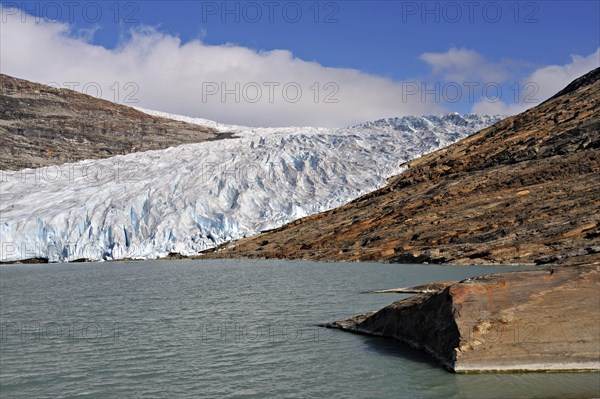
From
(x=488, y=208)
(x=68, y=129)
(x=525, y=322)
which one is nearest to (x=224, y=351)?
(x=525, y=322)

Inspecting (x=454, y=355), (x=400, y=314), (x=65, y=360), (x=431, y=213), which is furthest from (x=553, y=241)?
(x=65, y=360)

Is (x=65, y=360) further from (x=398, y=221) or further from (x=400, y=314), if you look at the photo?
(x=398, y=221)

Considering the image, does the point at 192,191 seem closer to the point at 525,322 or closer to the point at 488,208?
the point at 488,208

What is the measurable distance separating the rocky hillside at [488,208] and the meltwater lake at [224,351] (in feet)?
31.5

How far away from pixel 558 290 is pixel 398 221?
3656cm

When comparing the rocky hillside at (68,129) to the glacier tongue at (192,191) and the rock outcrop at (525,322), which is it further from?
the rock outcrop at (525,322)

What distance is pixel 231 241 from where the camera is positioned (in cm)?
5703

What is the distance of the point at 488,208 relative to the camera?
145 feet

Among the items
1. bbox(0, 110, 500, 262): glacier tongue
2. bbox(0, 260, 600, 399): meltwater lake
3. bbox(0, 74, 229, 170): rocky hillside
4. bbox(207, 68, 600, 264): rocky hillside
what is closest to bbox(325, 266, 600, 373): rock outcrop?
bbox(0, 260, 600, 399): meltwater lake

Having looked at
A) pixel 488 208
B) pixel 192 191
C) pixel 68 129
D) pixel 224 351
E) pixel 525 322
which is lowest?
pixel 224 351

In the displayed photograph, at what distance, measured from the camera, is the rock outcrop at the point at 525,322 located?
10648 millimetres

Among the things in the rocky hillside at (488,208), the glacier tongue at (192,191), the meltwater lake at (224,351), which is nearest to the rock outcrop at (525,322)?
the meltwater lake at (224,351)

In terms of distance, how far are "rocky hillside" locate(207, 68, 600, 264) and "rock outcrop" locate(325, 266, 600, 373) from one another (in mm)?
20018

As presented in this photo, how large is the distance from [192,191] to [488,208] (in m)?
30.3
